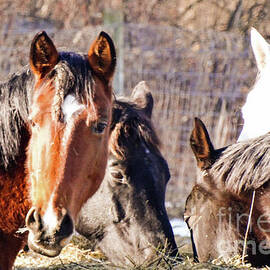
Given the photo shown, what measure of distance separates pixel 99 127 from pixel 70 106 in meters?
0.21

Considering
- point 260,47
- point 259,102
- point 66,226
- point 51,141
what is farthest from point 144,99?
point 66,226

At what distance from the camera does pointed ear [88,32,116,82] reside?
3246mm

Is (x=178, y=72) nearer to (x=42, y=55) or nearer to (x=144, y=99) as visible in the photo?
(x=144, y=99)

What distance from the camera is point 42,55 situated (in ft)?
10.2

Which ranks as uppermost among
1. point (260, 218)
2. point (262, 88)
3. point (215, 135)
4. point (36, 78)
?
point (36, 78)

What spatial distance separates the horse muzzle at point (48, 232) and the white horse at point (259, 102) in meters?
2.23

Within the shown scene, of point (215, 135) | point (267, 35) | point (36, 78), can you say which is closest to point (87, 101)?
point (36, 78)

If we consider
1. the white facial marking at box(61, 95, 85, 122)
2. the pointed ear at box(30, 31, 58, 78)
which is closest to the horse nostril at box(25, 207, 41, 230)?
the white facial marking at box(61, 95, 85, 122)

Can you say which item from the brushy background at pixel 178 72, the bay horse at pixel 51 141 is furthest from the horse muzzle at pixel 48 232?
the brushy background at pixel 178 72

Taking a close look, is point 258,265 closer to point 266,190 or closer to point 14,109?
point 266,190

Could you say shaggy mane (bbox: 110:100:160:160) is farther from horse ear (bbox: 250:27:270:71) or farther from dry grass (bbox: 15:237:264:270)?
horse ear (bbox: 250:27:270:71)

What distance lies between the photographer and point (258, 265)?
372 cm

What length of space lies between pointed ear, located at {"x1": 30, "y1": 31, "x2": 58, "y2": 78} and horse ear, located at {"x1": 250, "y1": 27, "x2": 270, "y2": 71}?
2.63 metres

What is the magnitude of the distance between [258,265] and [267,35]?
8619 millimetres
